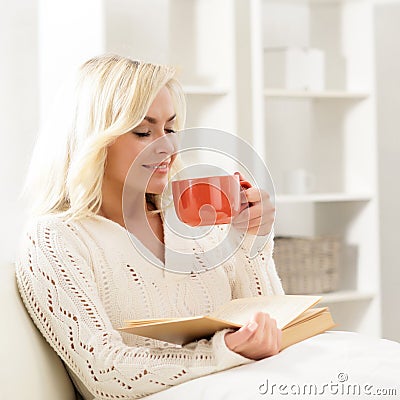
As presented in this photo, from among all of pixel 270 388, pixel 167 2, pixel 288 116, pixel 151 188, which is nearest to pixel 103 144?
pixel 151 188

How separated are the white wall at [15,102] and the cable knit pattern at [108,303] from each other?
84cm

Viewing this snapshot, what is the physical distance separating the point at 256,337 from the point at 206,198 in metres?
0.28

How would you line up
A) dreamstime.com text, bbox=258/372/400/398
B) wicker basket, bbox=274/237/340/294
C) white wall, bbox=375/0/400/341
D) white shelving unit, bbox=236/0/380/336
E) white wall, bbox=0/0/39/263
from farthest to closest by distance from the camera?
white wall, bbox=375/0/400/341 < white shelving unit, bbox=236/0/380/336 < wicker basket, bbox=274/237/340/294 < white wall, bbox=0/0/39/263 < dreamstime.com text, bbox=258/372/400/398

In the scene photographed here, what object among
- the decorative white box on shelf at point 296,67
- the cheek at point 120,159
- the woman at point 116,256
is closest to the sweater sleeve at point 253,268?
the woman at point 116,256

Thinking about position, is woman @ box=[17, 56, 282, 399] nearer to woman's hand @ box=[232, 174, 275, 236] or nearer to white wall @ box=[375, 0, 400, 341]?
woman's hand @ box=[232, 174, 275, 236]

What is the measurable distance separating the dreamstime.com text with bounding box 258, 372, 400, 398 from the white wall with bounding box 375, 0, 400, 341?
221cm

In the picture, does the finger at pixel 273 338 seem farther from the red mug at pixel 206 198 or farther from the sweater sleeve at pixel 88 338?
the red mug at pixel 206 198

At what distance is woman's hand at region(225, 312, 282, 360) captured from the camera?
1385 millimetres

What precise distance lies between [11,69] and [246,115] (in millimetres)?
918

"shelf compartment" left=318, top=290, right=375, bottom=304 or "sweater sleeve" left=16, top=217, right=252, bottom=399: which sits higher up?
"sweater sleeve" left=16, top=217, right=252, bottom=399

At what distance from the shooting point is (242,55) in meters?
3.07

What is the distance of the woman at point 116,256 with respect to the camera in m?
1.44

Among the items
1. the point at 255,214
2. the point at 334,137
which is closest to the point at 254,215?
the point at 255,214

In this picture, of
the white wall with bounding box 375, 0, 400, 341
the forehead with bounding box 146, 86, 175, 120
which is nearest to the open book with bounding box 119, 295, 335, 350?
the forehead with bounding box 146, 86, 175, 120
